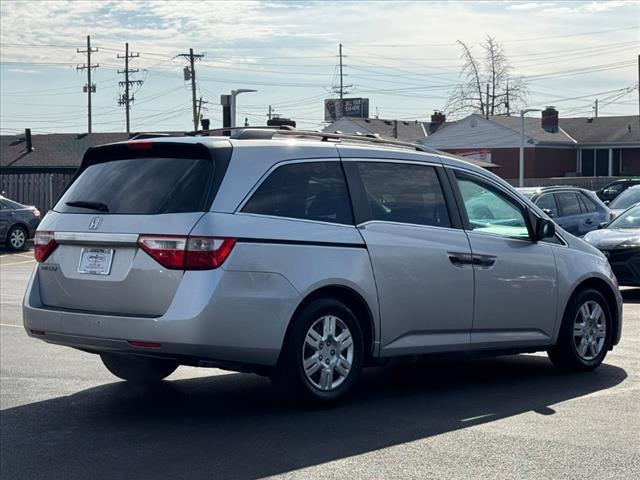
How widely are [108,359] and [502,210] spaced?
11.1ft

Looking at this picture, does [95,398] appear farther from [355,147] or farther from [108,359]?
[355,147]

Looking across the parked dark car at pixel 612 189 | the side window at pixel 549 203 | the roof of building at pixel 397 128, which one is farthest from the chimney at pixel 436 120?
the side window at pixel 549 203

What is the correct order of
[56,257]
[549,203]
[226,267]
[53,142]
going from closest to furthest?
1. [226,267]
2. [56,257]
3. [549,203]
4. [53,142]

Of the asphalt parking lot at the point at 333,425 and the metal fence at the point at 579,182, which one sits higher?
the metal fence at the point at 579,182

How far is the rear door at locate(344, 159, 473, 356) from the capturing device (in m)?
7.75

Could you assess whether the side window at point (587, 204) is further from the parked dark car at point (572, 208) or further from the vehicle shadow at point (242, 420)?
the vehicle shadow at point (242, 420)

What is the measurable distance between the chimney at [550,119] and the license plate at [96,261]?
65332 mm

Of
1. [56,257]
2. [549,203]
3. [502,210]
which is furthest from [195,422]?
[549,203]

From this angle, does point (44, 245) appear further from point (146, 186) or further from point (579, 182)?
point (579, 182)

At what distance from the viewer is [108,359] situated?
841 cm

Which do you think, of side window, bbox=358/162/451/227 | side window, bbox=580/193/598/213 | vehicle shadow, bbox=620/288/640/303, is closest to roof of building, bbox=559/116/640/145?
side window, bbox=580/193/598/213

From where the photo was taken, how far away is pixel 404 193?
Answer: 810cm

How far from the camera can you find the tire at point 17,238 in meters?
28.4

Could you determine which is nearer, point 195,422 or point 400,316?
point 195,422
